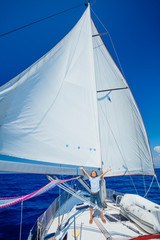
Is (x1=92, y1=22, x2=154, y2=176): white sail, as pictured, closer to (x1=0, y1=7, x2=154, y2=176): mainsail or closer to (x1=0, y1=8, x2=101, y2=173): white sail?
(x1=0, y1=7, x2=154, y2=176): mainsail

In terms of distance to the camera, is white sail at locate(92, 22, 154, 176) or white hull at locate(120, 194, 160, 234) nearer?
white hull at locate(120, 194, 160, 234)

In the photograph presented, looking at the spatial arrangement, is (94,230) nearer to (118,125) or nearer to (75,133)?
(75,133)

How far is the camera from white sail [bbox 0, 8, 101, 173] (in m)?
3.65

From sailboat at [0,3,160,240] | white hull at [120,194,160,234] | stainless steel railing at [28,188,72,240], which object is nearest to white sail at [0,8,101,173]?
sailboat at [0,3,160,240]

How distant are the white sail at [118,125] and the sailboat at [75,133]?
0.05 m

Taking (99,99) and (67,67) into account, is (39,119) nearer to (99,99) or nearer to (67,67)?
(67,67)

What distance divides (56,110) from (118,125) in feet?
12.0

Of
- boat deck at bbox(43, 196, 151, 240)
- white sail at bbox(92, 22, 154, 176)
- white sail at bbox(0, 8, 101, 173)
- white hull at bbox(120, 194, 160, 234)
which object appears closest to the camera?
white hull at bbox(120, 194, 160, 234)

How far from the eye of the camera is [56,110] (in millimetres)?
4508

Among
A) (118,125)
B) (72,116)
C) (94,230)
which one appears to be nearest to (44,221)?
(94,230)

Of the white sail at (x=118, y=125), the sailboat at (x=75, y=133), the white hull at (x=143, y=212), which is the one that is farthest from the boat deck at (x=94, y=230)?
the white sail at (x=118, y=125)

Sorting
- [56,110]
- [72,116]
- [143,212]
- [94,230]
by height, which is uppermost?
[56,110]

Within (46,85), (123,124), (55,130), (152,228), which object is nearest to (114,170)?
(123,124)

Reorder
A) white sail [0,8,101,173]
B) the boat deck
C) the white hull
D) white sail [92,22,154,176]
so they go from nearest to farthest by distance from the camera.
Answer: the white hull
the boat deck
white sail [0,8,101,173]
white sail [92,22,154,176]
